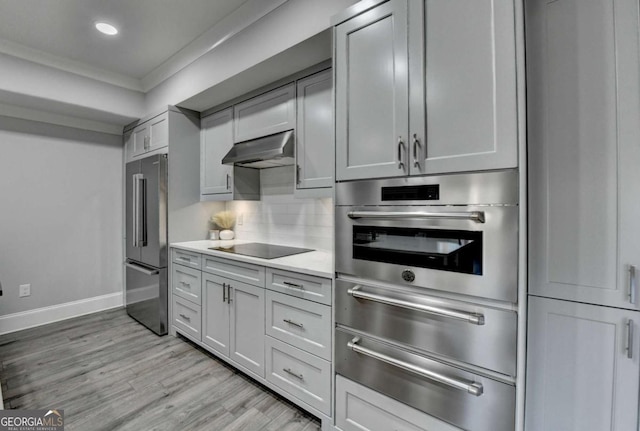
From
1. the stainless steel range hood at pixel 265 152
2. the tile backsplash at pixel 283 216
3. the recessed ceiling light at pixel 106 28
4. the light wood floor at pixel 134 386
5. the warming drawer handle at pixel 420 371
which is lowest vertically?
the light wood floor at pixel 134 386

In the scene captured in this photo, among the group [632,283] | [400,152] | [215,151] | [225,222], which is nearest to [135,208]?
[225,222]

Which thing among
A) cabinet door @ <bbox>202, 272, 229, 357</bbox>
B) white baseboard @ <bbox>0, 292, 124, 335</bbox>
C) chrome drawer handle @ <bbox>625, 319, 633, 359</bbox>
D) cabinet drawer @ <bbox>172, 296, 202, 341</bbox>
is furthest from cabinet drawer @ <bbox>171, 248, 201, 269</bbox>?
chrome drawer handle @ <bbox>625, 319, 633, 359</bbox>

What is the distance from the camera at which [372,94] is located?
1.48 meters

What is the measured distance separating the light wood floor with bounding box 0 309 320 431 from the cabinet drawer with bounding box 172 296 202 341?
152 mm

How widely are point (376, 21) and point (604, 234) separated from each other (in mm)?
1343

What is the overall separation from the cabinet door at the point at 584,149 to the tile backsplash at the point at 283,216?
1.57 meters

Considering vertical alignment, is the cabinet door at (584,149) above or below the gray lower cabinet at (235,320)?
above

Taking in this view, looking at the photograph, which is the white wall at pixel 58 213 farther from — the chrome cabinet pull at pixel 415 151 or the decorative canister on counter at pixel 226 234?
the chrome cabinet pull at pixel 415 151

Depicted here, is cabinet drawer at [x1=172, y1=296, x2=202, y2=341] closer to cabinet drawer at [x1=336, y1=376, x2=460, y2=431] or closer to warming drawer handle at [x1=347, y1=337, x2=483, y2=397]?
cabinet drawer at [x1=336, y1=376, x2=460, y2=431]

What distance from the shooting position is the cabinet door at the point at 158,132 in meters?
3.01

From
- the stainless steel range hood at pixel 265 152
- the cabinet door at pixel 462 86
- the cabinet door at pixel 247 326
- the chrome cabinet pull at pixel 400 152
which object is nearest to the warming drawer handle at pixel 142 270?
the cabinet door at pixel 247 326

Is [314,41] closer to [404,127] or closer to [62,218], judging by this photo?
[404,127]

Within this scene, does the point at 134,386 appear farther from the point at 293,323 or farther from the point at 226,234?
the point at 226,234

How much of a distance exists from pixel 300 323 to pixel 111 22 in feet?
9.07
